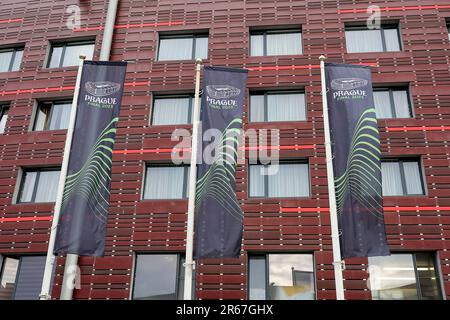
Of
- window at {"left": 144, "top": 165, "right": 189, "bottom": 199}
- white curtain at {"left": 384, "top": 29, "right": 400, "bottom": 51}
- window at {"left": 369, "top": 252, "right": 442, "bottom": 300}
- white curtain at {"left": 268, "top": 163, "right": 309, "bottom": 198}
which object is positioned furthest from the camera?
white curtain at {"left": 384, "top": 29, "right": 400, "bottom": 51}

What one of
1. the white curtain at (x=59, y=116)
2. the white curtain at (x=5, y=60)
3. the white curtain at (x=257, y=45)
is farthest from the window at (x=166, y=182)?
the white curtain at (x=5, y=60)

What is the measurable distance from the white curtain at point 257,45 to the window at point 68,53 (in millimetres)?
7224

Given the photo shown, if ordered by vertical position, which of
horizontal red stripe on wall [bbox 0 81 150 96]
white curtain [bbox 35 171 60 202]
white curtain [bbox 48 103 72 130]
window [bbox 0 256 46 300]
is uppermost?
horizontal red stripe on wall [bbox 0 81 150 96]

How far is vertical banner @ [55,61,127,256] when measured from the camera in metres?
11.7

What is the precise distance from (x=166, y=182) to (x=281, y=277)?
221 inches

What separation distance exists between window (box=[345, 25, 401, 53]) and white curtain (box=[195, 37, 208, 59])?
613 cm

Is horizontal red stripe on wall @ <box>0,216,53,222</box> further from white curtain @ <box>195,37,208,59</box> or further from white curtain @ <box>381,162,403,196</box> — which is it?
white curtain @ <box>381,162,403,196</box>

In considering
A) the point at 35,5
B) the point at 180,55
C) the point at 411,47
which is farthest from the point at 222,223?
the point at 35,5

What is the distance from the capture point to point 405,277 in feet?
49.5

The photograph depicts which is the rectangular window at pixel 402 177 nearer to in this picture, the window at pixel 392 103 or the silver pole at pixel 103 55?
the window at pixel 392 103

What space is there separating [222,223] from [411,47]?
12.0 m

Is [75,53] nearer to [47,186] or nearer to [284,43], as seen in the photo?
[47,186]

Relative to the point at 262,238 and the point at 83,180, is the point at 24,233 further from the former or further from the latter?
the point at 262,238

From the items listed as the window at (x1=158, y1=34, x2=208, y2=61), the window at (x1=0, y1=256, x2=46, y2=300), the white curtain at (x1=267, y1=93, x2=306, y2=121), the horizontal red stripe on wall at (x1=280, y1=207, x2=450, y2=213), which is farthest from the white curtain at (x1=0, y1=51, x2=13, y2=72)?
the horizontal red stripe on wall at (x1=280, y1=207, x2=450, y2=213)
